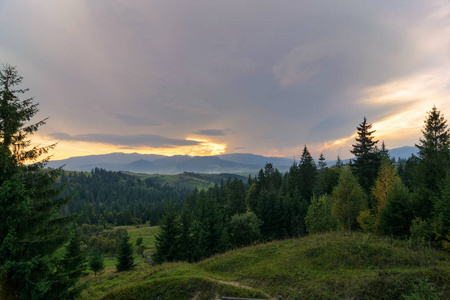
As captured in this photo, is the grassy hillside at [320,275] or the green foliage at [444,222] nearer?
the grassy hillside at [320,275]

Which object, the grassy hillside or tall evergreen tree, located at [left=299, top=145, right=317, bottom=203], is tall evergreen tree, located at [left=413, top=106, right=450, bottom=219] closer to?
the grassy hillside

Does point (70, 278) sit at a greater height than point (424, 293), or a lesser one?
lesser

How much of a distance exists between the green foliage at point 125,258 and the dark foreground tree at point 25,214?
23132 mm

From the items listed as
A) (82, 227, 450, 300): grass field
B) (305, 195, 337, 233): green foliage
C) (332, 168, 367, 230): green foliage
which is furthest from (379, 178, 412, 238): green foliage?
(305, 195, 337, 233): green foliage

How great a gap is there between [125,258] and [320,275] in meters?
32.7

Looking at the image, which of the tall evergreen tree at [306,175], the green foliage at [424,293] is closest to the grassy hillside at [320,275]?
the green foliage at [424,293]

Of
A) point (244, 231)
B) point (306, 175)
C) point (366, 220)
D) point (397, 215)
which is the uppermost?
point (306, 175)

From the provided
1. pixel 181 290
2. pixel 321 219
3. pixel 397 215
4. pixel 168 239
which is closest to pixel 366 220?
pixel 397 215

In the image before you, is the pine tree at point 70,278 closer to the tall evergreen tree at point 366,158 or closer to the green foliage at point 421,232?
the green foliage at point 421,232

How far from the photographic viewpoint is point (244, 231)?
121 ft

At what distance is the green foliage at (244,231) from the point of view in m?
36.9

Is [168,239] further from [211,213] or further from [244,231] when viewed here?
[244,231]

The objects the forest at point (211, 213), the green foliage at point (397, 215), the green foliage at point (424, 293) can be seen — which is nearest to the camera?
the green foliage at point (424, 293)

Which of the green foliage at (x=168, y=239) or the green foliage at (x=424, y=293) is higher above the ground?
the green foliage at (x=424, y=293)
